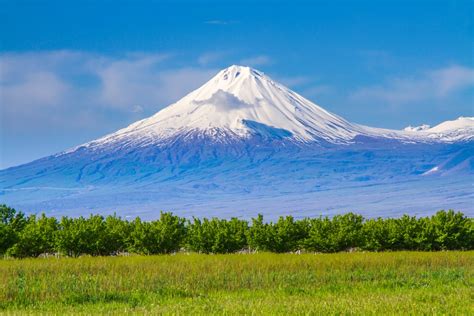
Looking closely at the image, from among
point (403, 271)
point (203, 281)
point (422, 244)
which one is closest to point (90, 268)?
point (203, 281)

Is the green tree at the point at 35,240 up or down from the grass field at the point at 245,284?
Answer: up

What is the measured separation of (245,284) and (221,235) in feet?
38.0

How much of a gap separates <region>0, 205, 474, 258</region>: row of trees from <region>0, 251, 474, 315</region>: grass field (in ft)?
9.02

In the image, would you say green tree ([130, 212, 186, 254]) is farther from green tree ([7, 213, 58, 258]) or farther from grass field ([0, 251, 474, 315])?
green tree ([7, 213, 58, 258])

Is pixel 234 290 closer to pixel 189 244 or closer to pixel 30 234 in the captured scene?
pixel 189 244

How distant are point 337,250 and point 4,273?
16.4 metres

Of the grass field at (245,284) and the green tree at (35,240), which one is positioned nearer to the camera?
the grass field at (245,284)

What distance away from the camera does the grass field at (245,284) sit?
19.0 metres

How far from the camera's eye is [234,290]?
23.9 meters

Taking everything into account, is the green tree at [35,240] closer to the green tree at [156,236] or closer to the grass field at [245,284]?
the grass field at [245,284]

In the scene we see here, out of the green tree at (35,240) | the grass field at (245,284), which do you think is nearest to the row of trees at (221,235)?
the green tree at (35,240)

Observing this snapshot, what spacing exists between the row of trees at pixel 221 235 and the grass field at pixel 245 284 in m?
2.75

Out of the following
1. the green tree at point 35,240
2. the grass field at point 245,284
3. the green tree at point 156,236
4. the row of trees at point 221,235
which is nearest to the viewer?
the grass field at point 245,284

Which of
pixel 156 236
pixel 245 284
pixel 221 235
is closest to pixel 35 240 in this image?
pixel 156 236
